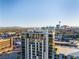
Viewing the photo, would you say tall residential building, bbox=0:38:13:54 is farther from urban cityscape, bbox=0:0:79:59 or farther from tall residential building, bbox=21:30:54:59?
tall residential building, bbox=21:30:54:59

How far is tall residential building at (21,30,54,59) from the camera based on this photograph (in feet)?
6.84

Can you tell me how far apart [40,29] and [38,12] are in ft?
0.68

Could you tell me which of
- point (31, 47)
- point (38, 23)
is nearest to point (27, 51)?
point (31, 47)

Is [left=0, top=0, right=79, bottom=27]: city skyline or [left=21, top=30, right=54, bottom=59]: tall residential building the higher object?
[left=0, top=0, right=79, bottom=27]: city skyline

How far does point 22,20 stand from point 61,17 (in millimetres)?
500

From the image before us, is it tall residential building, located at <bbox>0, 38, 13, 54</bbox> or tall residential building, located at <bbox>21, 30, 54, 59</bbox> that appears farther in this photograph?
tall residential building, located at <bbox>0, 38, 13, 54</bbox>

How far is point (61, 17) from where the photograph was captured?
6.73 feet

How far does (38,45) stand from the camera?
2.11 m

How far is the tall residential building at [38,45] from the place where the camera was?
82.0 inches

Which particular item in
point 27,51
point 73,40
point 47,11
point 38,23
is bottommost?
point 27,51

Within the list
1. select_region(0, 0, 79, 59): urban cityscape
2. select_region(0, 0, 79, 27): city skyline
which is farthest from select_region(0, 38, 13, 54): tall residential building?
select_region(0, 0, 79, 27): city skyline

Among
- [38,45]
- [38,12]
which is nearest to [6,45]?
[38,45]

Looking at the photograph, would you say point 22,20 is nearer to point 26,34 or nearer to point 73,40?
point 26,34

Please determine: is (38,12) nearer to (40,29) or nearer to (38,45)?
(40,29)
